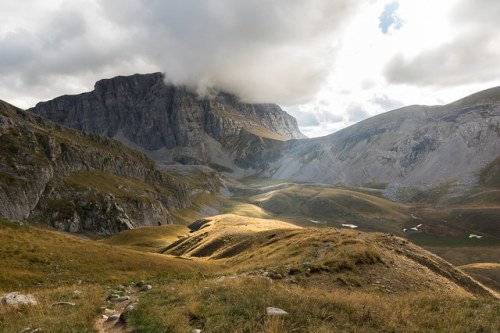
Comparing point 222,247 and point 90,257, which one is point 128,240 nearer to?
point 222,247

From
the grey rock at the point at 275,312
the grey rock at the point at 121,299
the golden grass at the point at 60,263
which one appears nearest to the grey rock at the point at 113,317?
the grey rock at the point at 121,299

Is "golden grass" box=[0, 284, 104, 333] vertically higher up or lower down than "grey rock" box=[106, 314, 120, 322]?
higher up

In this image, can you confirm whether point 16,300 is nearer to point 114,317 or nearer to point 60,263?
point 114,317

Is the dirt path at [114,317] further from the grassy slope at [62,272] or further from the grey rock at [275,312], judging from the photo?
the grey rock at [275,312]

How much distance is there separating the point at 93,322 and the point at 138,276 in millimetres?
22653

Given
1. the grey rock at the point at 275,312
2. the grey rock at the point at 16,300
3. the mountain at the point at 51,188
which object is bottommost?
the grey rock at the point at 275,312

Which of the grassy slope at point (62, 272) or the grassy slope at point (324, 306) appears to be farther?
the grassy slope at point (62, 272)

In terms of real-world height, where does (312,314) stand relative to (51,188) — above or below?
below

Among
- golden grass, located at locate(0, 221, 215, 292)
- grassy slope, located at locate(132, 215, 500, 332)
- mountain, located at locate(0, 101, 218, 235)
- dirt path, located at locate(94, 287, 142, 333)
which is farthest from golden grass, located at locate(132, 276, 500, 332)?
mountain, located at locate(0, 101, 218, 235)

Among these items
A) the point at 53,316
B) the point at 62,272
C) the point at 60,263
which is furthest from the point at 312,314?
the point at 60,263

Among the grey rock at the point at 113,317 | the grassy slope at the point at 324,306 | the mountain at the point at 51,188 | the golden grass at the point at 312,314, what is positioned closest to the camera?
the golden grass at the point at 312,314

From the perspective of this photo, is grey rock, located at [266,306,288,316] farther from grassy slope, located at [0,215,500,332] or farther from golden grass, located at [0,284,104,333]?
golden grass, located at [0,284,104,333]

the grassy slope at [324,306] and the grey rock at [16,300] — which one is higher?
the grey rock at [16,300]

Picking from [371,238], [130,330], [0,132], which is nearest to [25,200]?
[0,132]
